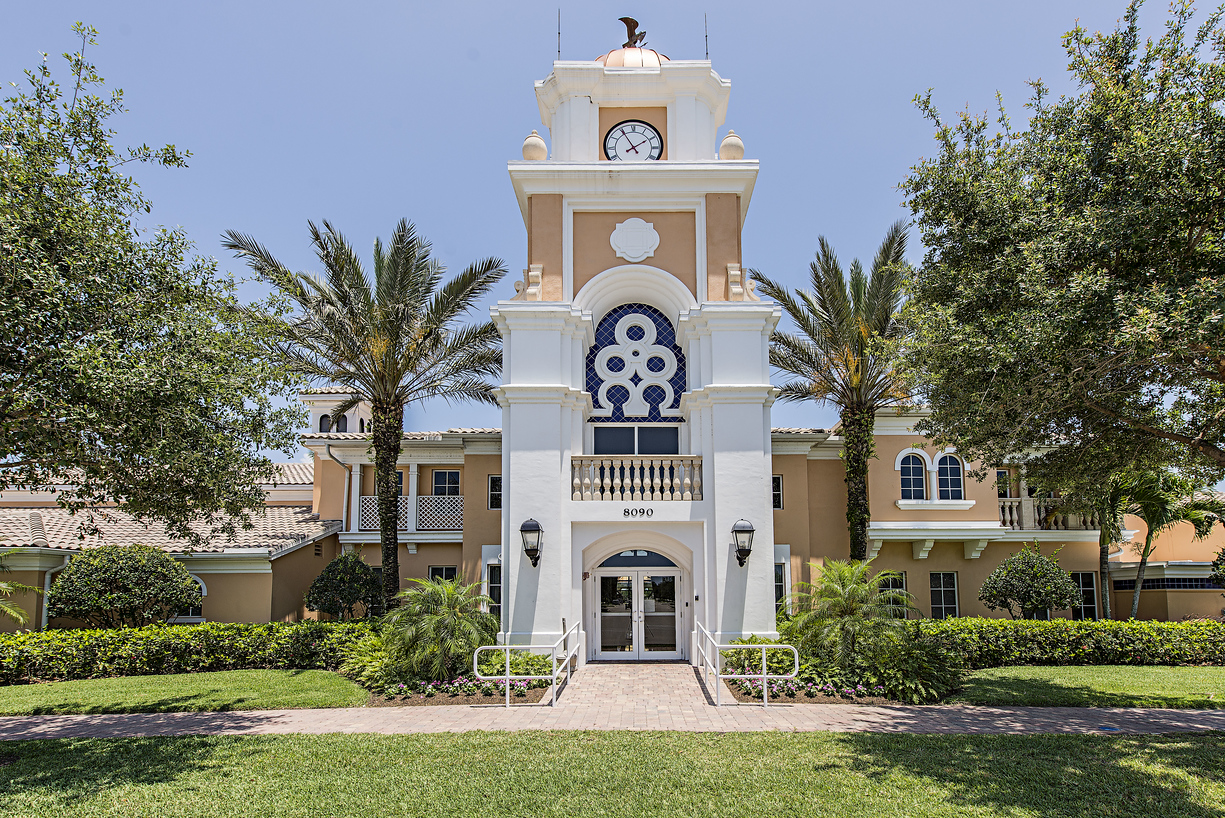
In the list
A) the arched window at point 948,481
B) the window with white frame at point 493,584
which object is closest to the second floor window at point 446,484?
the window with white frame at point 493,584

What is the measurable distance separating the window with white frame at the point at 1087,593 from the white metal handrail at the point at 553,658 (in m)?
14.3

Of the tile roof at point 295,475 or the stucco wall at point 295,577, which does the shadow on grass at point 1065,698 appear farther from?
the tile roof at point 295,475

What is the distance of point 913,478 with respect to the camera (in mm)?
20828

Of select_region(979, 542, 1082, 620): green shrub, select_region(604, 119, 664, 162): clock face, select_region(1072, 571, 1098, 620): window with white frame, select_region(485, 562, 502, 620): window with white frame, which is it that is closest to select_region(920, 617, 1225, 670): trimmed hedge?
select_region(979, 542, 1082, 620): green shrub

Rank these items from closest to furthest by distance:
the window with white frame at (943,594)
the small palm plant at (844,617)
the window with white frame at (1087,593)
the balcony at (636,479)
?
the small palm plant at (844,617) < the balcony at (636,479) < the window with white frame at (943,594) < the window with white frame at (1087,593)

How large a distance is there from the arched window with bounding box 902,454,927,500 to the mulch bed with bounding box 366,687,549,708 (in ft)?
39.2

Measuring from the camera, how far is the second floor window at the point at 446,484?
22.1 m

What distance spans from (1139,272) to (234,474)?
470 inches

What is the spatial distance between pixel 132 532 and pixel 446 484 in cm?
785

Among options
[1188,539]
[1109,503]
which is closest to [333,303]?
[1109,503]

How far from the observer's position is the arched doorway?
16844 millimetres

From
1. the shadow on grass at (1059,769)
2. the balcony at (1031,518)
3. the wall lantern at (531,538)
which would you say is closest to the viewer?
the shadow on grass at (1059,769)

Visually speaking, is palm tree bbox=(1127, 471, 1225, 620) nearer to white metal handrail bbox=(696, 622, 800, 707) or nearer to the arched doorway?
white metal handrail bbox=(696, 622, 800, 707)

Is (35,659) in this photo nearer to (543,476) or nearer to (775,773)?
(543,476)
